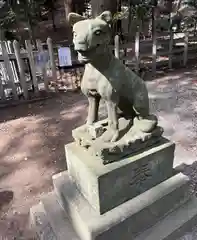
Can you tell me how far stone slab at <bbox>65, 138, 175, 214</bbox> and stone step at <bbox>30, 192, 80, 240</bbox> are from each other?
1.10ft

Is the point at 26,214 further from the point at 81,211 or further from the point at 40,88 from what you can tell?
the point at 40,88

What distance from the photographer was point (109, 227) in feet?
5.78

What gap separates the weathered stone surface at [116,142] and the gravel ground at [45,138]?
96 cm

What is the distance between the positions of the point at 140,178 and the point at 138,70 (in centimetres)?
479

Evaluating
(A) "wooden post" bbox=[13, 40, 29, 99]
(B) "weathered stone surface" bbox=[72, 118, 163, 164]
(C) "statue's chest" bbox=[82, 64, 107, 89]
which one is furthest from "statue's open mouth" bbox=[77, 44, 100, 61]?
(A) "wooden post" bbox=[13, 40, 29, 99]

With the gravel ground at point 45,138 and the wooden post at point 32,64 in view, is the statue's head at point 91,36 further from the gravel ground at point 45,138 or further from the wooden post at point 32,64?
the wooden post at point 32,64

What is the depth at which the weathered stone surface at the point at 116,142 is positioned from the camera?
1.74 metres

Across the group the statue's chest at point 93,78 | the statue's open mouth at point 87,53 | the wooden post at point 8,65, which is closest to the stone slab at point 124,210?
the statue's chest at point 93,78

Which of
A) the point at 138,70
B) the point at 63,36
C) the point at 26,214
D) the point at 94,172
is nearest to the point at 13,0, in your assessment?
the point at 138,70

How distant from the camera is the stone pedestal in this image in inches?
69.8

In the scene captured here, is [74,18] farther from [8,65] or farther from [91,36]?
[8,65]

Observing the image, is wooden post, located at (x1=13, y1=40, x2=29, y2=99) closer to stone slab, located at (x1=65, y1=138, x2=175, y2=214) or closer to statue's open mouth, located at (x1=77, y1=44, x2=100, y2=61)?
stone slab, located at (x1=65, y1=138, x2=175, y2=214)

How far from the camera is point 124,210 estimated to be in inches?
73.2

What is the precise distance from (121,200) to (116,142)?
0.46 meters
